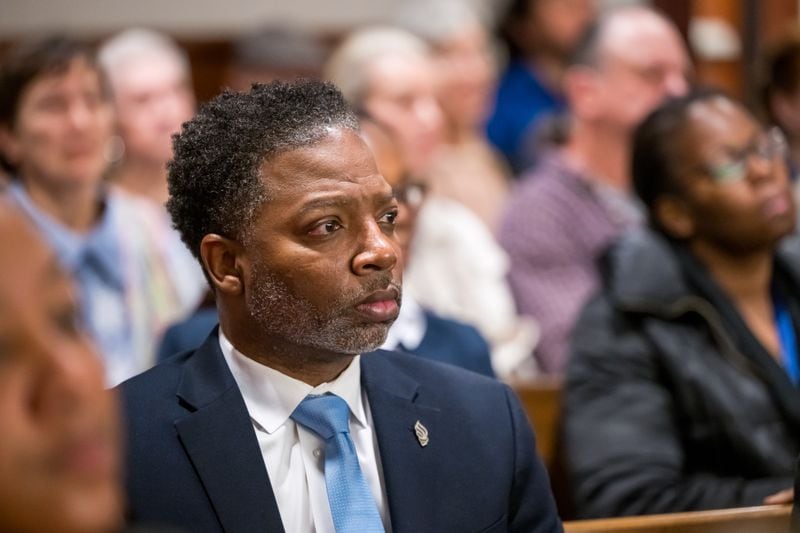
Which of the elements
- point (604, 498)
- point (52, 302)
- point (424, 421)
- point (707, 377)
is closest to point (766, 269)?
point (707, 377)

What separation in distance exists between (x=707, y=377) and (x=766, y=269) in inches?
13.5

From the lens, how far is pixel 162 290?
3.63m

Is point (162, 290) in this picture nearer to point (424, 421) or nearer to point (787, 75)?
point (424, 421)

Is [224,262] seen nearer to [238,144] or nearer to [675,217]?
[238,144]

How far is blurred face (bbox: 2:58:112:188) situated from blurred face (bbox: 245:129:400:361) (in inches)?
67.1

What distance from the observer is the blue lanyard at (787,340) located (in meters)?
2.79

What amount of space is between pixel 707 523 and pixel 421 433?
578 millimetres

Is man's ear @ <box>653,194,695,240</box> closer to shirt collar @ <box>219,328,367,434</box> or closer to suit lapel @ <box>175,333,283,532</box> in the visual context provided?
shirt collar @ <box>219,328,367,434</box>

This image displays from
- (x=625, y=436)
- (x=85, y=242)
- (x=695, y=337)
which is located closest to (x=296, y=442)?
(x=625, y=436)

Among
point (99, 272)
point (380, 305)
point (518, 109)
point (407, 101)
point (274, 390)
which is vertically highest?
point (380, 305)

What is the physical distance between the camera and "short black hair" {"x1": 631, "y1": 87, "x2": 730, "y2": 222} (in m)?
2.90

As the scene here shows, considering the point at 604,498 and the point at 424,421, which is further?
the point at 604,498

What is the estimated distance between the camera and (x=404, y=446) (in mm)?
1812

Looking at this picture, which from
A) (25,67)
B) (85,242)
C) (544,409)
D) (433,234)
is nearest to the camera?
(544,409)
